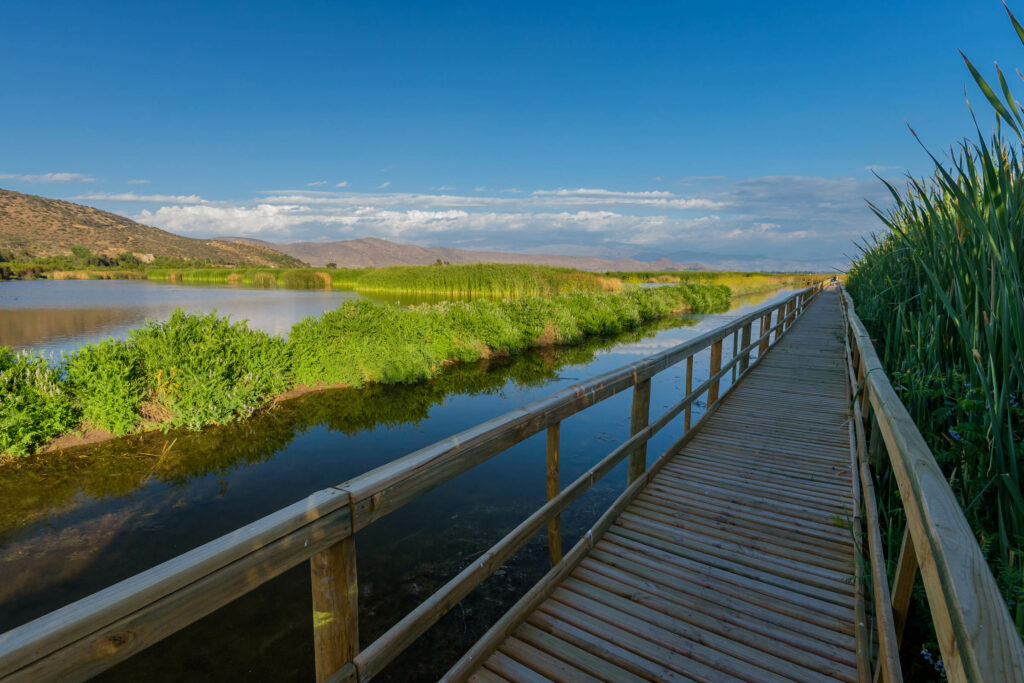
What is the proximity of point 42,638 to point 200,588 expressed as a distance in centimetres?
27

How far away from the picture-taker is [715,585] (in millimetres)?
2789

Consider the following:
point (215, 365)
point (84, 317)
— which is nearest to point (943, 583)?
point (215, 365)

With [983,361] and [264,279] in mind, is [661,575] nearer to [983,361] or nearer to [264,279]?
[983,361]

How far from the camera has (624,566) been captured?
2.97 m

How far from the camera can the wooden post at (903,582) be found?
1.74 m

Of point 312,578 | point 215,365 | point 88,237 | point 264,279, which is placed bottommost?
point 215,365

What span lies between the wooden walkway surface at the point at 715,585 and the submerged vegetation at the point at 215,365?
23.0ft

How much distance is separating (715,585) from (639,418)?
118 centimetres

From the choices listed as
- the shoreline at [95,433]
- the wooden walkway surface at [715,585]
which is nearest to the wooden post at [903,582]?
the wooden walkway surface at [715,585]

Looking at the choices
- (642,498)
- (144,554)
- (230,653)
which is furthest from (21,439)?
(642,498)

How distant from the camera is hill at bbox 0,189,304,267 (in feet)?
228

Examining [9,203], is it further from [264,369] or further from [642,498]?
[642,498]

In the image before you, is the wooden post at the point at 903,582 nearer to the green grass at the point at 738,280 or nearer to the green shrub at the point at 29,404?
the green shrub at the point at 29,404

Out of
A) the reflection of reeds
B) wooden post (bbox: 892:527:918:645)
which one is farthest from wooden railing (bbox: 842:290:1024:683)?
the reflection of reeds
